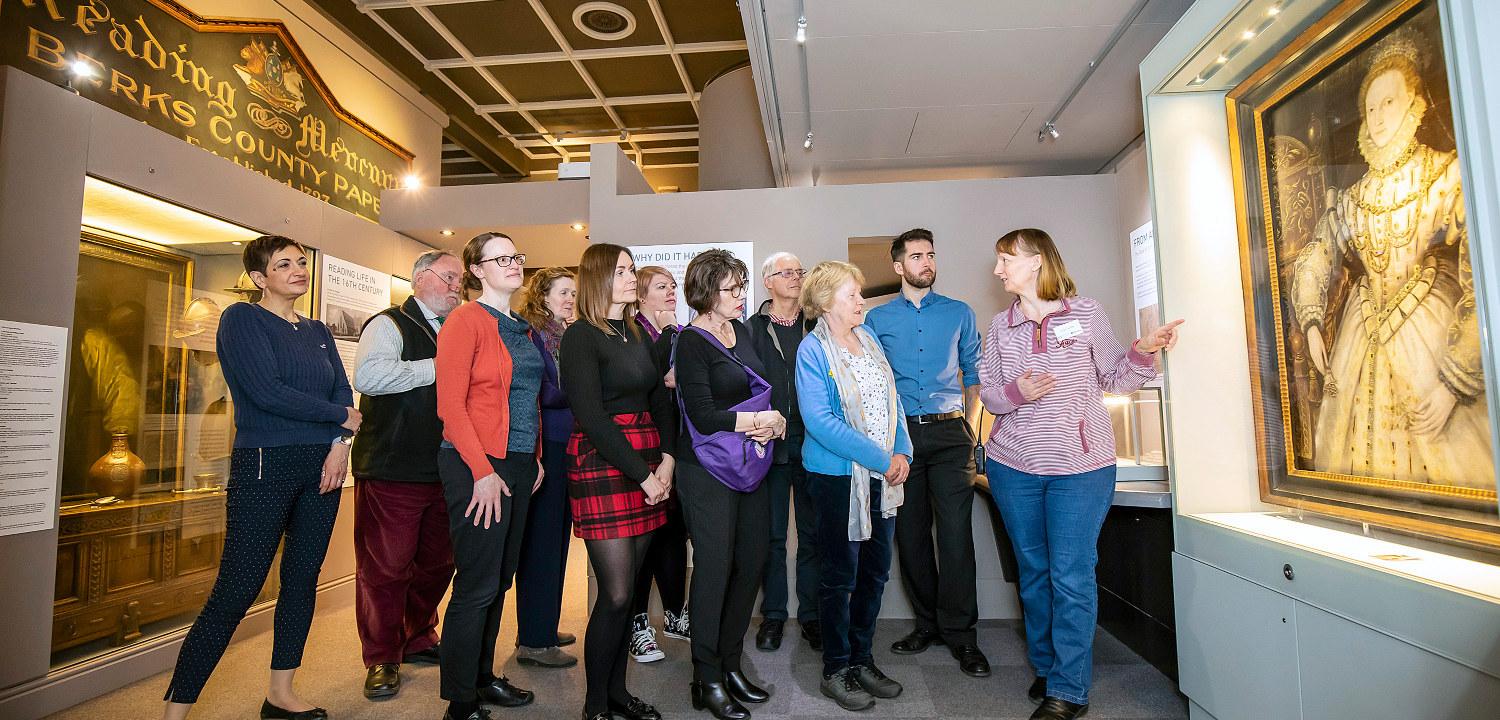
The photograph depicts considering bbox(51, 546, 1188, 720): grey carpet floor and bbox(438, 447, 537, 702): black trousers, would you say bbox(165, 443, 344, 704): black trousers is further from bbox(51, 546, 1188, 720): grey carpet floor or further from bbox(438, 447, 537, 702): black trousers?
bbox(438, 447, 537, 702): black trousers

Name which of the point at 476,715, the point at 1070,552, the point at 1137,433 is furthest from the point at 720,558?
the point at 1137,433

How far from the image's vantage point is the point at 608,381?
223 centimetres

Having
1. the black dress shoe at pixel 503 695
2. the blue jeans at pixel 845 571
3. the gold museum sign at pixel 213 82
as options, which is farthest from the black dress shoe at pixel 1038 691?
the gold museum sign at pixel 213 82

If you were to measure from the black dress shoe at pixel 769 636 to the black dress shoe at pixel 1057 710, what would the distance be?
1150 mm

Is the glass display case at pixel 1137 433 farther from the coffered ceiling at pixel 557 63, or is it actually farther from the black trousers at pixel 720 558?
the coffered ceiling at pixel 557 63

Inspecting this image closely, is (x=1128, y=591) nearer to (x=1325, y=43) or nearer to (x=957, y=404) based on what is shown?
(x=957, y=404)

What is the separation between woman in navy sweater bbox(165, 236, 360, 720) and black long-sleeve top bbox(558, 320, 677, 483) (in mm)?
964

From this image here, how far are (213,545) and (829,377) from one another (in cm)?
320

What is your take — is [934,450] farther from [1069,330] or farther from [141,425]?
[141,425]

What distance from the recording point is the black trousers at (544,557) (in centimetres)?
297

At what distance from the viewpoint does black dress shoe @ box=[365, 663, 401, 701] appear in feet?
8.91

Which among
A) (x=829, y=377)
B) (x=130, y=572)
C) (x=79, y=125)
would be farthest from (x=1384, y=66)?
(x=130, y=572)

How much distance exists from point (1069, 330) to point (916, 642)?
1498mm

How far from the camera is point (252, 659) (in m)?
3.17
